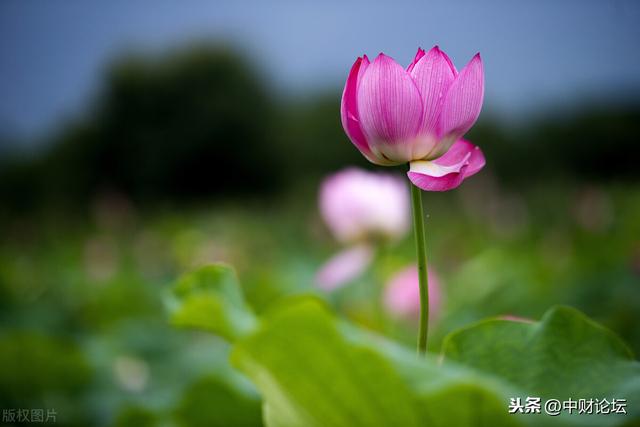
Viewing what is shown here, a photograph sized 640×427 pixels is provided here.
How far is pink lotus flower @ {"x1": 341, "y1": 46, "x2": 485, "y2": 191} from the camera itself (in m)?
0.38

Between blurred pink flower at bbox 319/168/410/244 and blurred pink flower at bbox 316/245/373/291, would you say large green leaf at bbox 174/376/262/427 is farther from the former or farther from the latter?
blurred pink flower at bbox 319/168/410/244

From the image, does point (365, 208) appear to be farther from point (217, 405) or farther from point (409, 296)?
point (217, 405)

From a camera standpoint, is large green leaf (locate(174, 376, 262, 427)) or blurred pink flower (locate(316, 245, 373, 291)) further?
blurred pink flower (locate(316, 245, 373, 291))

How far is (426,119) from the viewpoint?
0.39 metres

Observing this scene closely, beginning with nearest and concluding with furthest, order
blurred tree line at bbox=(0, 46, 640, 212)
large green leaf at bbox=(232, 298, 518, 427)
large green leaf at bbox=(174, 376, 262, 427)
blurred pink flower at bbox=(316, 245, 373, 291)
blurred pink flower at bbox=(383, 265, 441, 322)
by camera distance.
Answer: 1. large green leaf at bbox=(232, 298, 518, 427)
2. large green leaf at bbox=(174, 376, 262, 427)
3. blurred pink flower at bbox=(316, 245, 373, 291)
4. blurred pink flower at bbox=(383, 265, 441, 322)
5. blurred tree line at bbox=(0, 46, 640, 212)

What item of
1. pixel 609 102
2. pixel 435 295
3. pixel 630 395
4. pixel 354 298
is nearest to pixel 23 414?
pixel 435 295

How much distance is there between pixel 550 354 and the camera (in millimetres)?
382

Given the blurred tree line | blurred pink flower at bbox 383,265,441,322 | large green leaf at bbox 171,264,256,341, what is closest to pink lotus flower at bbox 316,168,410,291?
blurred pink flower at bbox 383,265,441,322

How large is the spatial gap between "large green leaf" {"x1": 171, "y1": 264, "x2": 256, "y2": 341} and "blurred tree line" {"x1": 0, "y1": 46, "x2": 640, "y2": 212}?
21.9 ft

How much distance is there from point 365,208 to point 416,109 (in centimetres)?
57

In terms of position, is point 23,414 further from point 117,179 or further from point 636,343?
point 117,179

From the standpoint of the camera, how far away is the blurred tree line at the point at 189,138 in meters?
8.28

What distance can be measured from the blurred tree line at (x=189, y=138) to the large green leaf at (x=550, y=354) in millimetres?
6731

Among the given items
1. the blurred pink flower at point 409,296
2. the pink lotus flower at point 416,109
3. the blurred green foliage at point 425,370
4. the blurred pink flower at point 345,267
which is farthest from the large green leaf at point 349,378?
the blurred pink flower at point 409,296
